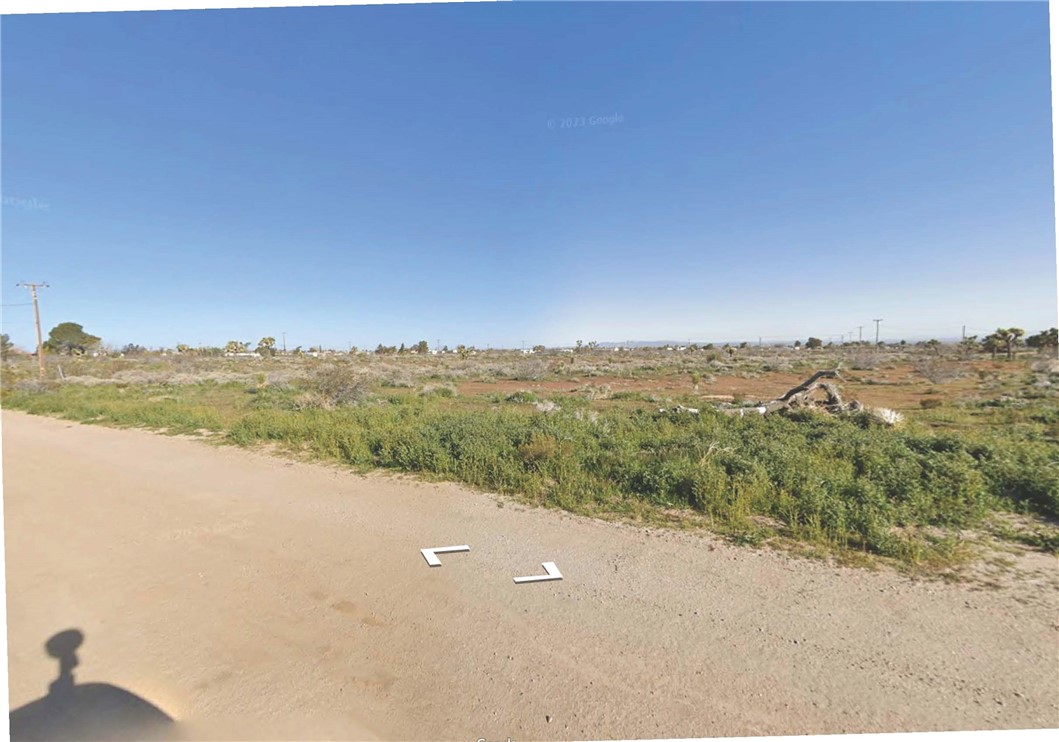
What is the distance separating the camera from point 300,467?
25.7 feet

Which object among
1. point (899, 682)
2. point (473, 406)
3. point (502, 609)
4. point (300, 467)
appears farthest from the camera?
point (473, 406)

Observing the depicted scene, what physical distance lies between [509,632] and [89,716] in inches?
108

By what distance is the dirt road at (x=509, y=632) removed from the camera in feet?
8.54

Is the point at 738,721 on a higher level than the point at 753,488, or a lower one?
lower

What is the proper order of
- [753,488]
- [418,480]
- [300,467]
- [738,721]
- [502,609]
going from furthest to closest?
[300,467] < [418,480] < [753,488] < [502,609] < [738,721]

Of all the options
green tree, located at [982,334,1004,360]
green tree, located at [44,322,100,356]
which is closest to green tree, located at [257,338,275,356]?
green tree, located at [44,322,100,356]

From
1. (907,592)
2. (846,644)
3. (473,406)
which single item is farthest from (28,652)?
(473,406)

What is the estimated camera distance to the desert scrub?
4.84 metres

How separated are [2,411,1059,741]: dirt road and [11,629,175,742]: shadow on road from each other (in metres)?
0.08

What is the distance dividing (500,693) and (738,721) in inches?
59.3

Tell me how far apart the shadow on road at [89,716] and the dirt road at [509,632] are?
0.08 metres

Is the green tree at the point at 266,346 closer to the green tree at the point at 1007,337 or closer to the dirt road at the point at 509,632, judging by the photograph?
the dirt road at the point at 509,632

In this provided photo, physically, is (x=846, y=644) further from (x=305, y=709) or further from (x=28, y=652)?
(x=28, y=652)

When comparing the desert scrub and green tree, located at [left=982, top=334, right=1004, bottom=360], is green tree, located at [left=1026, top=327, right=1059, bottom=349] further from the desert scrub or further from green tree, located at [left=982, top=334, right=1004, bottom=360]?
the desert scrub
